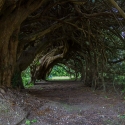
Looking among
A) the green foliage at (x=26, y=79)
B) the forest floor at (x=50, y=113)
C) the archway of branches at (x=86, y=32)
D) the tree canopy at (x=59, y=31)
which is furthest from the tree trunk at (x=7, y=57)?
the green foliage at (x=26, y=79)

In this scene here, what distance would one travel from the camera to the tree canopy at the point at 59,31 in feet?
16.7

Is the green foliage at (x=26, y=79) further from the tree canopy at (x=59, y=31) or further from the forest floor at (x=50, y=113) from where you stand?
the forest floor at (x=50, y=113)

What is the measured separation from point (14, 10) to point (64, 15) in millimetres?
2718

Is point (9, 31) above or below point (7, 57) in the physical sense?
above

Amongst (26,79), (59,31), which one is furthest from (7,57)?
(26,79)

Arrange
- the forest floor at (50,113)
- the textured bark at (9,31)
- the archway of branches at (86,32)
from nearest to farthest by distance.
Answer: the forest floor at (50,113) → the textured bark at (9,31) → the archway of branches at (86,32)

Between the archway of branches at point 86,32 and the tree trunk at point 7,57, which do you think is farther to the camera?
the archway of branches at point 86,32

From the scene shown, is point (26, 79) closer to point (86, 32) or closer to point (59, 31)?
point (59, 31)

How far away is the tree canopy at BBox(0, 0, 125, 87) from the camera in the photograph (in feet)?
16.7

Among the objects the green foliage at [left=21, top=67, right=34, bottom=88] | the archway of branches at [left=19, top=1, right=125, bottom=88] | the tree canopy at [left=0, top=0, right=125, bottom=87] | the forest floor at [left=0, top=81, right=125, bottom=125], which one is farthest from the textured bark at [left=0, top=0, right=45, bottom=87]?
the green foliage at [left=21, top=67, right=34, bottom=88]

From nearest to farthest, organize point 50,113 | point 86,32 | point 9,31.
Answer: point 50,113, point 9,31, point 86,32

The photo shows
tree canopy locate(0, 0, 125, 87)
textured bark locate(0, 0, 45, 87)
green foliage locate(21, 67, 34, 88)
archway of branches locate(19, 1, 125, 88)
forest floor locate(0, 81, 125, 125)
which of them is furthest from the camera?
green foliage locate(21, 67, 34, 88)

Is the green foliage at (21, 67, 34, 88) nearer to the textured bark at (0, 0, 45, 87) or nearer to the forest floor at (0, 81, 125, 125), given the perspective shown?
the textured bark at (0, 0, 45, 87)

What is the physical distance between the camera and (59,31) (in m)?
9.02
